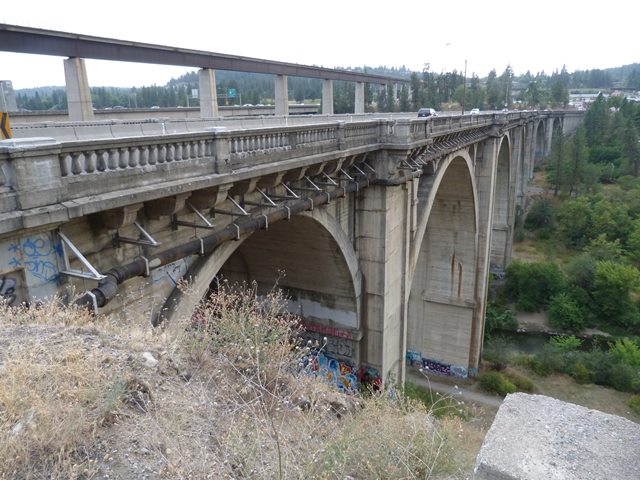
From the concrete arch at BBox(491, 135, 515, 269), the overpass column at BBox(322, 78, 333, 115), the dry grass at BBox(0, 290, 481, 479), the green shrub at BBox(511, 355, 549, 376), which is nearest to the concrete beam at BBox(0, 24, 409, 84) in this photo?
the overpass column at BBox(322, 78, 333, 115)

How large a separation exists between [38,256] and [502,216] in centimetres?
5028

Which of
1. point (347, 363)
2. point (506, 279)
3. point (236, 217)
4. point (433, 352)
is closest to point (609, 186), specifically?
point (506, 279)

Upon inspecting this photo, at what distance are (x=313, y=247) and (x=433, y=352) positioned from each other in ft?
68.4

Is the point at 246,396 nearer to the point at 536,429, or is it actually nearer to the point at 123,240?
the point at 123,240

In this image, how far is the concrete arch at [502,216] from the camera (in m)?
47.8

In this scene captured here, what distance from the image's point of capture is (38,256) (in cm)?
555

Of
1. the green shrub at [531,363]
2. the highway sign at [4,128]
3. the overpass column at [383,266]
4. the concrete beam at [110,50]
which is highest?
the concrete beam at [110,50]

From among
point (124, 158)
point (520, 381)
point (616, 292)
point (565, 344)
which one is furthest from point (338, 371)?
point (616, 292)

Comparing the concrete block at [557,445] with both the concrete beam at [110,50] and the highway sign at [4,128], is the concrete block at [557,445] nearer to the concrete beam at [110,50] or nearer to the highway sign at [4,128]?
the highway sign at [4,128]

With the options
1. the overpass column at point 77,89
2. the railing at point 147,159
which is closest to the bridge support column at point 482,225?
the railing at point 147,159

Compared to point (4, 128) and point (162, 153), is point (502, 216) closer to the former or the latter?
point (162, 153)

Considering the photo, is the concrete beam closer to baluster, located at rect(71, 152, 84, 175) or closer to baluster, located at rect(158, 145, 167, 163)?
baluster, located at rect(158, 145, 167, 163)

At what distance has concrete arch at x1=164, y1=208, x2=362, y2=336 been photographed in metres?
13.7

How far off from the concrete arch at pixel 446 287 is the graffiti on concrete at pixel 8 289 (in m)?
25.6
